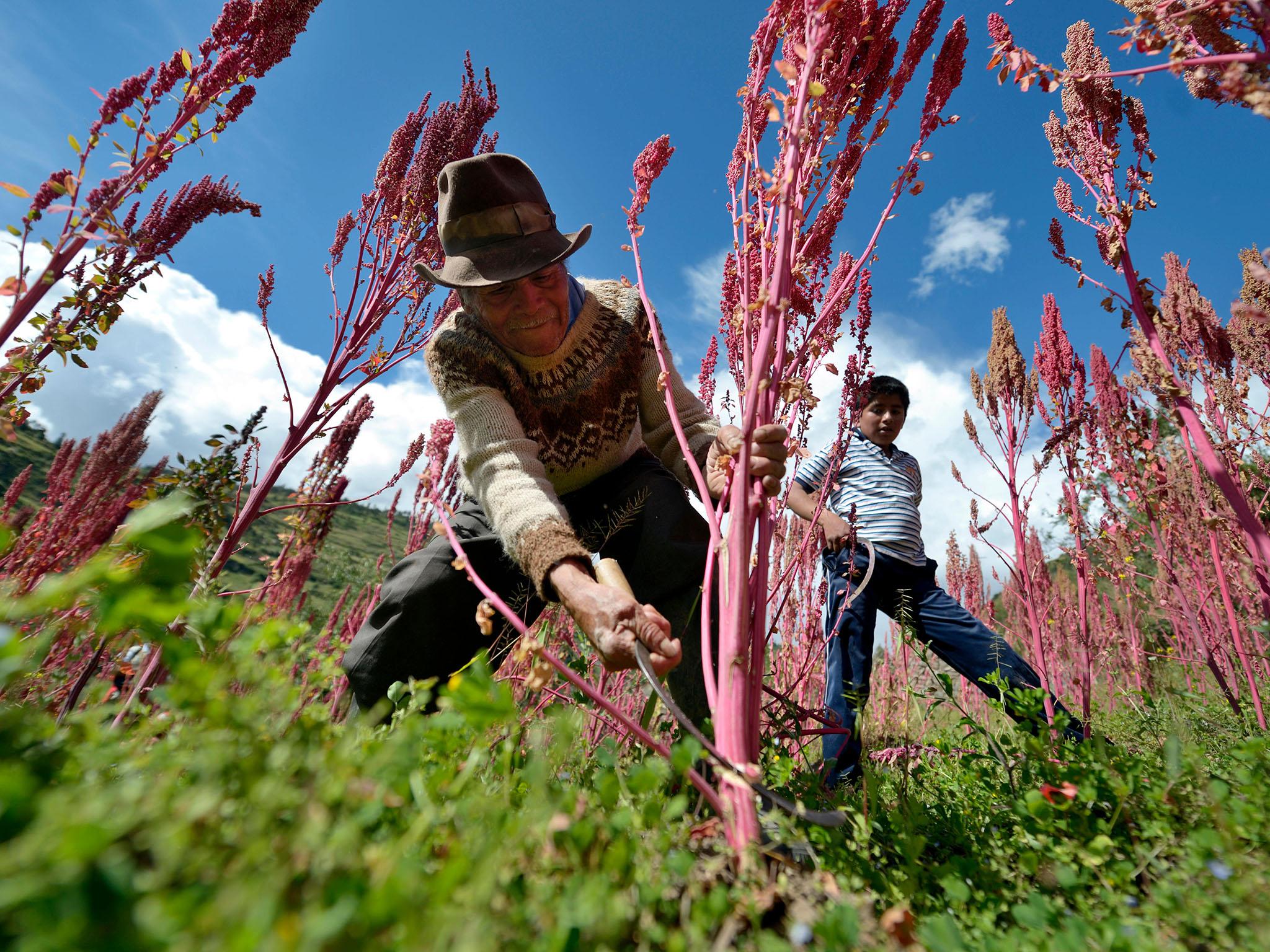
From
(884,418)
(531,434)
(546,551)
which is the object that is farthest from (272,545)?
(546,551)

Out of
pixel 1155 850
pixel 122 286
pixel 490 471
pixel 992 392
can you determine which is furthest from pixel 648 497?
pixel 992 392

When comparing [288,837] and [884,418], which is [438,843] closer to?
[288,837]

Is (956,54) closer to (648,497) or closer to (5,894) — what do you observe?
(648,497)

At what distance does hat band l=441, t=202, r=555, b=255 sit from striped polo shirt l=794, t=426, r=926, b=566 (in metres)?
2.33

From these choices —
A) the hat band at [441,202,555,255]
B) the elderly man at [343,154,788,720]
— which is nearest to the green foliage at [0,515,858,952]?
the elderly man at [343,154,788,720]

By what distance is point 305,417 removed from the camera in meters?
2.80

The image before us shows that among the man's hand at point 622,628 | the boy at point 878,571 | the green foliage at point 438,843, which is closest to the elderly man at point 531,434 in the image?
the man's hand at point 622,628

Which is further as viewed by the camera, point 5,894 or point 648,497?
point 648,497

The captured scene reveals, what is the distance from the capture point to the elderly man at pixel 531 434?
201 centimetres

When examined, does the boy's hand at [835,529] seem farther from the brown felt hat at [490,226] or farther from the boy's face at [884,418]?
the brown felt hat at [490,226]

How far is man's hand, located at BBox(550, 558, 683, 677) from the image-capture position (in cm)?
123

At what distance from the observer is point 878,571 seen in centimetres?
390

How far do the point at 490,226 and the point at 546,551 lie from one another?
134cm

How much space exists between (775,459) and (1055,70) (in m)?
1.33
